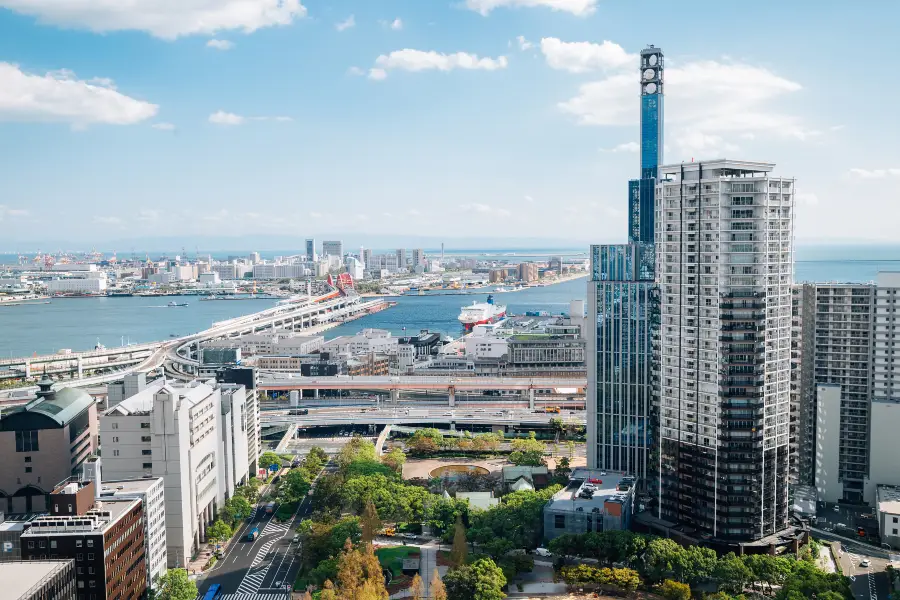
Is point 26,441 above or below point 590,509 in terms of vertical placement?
above

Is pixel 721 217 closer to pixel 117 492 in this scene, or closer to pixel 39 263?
pixel 117 492

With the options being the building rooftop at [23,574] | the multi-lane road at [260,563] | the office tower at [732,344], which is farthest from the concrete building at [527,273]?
the building rooftop at [23,574]

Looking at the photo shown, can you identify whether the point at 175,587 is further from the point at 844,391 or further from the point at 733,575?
the point at 844,391

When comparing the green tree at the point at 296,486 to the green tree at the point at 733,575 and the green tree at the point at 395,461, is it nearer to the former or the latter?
the green tree at the point at 395,461

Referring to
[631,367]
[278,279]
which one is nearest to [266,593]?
[631,367]

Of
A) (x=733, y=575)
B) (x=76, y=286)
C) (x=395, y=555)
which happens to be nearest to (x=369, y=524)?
(x=395, y=555)

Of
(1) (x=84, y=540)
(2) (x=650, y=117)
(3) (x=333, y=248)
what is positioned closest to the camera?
(1) (x=84, y=540)

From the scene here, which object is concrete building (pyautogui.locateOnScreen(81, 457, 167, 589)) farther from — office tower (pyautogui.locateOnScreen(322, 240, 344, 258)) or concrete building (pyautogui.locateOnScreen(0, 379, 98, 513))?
office tower (pyautogui.locateOnScreen(322, 240, 344, 258))
